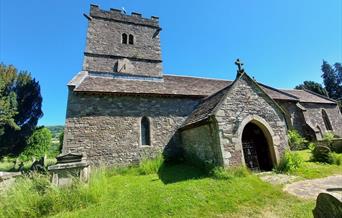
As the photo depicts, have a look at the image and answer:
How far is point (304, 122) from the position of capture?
16.1 m

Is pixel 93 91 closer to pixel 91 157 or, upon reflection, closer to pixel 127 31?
pixel 91 157

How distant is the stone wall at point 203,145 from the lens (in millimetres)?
7812

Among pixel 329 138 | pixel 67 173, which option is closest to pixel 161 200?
pixel 67 173

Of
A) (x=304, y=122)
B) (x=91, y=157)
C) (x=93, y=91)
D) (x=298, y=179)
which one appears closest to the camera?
(x=298, y=179)

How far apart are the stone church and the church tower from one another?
0.27 feet

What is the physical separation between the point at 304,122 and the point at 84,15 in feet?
74.0

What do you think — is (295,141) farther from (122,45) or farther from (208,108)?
(122,45)

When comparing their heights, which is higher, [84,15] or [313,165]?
[84,15]

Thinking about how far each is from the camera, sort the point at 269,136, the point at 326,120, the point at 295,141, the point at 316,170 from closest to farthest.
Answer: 1. the point at 316,170
2. the point at 269,136
3. the point at 295,141
4. the point at 326,120

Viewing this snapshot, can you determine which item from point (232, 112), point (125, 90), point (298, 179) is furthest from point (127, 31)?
point (298, 179)

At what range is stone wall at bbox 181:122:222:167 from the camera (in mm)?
7812

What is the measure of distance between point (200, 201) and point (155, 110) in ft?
24.7

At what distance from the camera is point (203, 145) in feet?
29.0

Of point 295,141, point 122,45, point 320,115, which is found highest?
point 122,45
